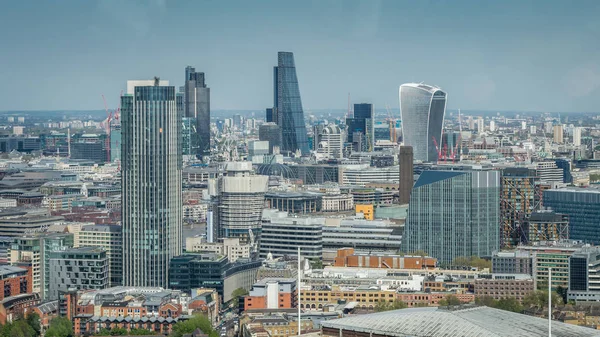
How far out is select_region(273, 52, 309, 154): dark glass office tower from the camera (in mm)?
70500

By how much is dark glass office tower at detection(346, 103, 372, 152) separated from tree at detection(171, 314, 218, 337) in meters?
51.9

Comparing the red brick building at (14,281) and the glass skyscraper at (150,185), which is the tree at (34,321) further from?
the glass skyscraper at (150,185)

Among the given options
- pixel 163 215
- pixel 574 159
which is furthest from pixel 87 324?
pixel 574 159

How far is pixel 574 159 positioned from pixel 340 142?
17067mm

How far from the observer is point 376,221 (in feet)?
119

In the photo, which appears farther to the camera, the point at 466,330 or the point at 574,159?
the point at 574,159

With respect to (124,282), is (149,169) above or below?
above

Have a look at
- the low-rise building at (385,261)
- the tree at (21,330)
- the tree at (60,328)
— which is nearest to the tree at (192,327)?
the tree at (60,328)

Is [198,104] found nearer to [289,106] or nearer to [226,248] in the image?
[289,106]

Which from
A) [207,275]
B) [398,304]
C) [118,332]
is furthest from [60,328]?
[398,304]

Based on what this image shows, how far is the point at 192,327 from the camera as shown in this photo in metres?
24.0

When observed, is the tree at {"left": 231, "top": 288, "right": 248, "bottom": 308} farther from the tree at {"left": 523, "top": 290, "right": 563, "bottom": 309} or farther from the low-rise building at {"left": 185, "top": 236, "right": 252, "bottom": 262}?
the tree at {"left": 523, "top": 290, "right": 563, "bottom": 309}

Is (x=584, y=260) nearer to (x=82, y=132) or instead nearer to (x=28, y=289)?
(x=28, y=289)

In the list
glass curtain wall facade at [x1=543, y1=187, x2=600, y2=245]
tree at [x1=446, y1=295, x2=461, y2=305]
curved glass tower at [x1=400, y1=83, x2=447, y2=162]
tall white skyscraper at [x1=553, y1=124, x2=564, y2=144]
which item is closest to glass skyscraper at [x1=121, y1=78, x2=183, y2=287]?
tree at [x1=446, y1=295, x2=461, y2=305]
